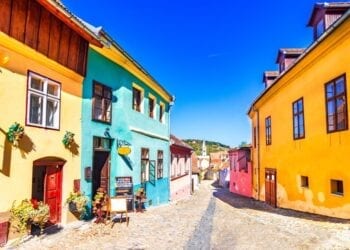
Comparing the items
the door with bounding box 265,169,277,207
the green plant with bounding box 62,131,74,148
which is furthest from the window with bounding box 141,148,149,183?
the door with bounding box 265,169,277,207

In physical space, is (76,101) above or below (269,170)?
above

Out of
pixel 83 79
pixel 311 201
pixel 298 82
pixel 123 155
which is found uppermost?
pixel 298 82

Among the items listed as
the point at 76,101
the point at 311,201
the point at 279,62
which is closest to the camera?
the point at 76,101

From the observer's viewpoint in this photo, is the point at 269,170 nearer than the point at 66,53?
No

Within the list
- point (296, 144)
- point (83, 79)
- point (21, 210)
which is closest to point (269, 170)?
point (296, 144)

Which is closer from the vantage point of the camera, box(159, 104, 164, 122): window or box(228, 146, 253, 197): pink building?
box(159, 104, 164, 122): window

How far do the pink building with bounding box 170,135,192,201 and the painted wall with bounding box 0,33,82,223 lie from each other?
39.2ft

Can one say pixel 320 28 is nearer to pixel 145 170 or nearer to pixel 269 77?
pixel 269 77

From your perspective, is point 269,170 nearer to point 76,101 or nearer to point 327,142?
point 327,142

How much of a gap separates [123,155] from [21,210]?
5.85m

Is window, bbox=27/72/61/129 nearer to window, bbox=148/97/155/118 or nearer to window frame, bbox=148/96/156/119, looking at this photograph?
window frame, bbox=148/96/156/119

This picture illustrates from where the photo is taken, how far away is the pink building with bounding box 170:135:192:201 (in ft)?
73.2

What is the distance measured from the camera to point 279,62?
18.8m

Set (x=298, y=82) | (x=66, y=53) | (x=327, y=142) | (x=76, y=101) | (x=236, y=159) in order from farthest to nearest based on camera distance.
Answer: (x=236, y=159), (x=298, y=82), (x=327, y=142), (x=76, y=101), (x=66, y=53)
